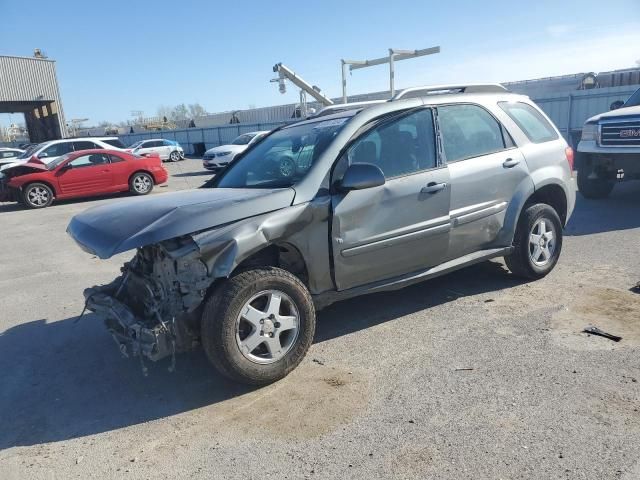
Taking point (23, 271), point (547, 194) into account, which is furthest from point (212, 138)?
point (547, 194)

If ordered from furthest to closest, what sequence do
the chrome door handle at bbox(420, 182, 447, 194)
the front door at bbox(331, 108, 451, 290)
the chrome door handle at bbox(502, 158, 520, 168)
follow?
the chrome door handle at bbox(502, 158, 520, 168) < the chrome door handle at bbox(420, 182, 447, 194) < the front door at bbox(331, 108, 451, 290)

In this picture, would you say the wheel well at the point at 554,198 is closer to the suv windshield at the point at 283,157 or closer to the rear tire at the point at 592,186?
the suv windshield at the point at 283,157

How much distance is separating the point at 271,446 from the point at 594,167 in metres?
8.41

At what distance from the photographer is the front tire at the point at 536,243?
4.96 metres

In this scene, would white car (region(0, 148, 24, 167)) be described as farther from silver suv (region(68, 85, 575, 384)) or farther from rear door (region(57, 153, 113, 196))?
silver suv (region(68, 85, 575, 384))

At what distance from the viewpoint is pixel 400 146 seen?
13.8 ft

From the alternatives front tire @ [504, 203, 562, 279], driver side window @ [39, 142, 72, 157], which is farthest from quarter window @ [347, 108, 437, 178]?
driver side window @ [39, 142, 72, 157]

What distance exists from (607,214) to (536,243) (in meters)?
4.20

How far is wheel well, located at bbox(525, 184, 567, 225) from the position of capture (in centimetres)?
520

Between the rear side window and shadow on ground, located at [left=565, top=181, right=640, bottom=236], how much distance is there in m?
2.47

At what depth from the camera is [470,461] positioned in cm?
258

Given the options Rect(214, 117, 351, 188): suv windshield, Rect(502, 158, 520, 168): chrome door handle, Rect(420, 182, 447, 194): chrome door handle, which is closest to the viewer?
Rect(214, 117, 351, 188): suv windshield

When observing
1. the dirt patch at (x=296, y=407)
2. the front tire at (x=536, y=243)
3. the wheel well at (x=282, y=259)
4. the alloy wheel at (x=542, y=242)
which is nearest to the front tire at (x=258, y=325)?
the dirt patch at (x=296, y=407)

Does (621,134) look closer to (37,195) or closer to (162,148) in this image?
(37,195)
